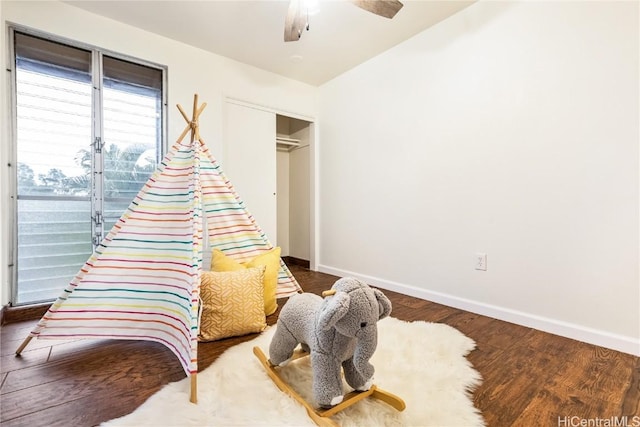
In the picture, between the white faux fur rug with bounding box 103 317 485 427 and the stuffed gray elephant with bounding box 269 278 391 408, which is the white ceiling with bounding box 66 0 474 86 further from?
the white faux fur rug with bounding box 103 317 485 427

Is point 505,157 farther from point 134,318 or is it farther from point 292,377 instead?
point 134,318

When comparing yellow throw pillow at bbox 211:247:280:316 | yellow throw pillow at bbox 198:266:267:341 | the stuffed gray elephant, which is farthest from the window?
the stuffed gray elephant

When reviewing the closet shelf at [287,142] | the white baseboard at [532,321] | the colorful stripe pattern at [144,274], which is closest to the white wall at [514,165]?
the white baseboard at [532,321]

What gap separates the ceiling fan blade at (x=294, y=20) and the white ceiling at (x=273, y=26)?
0.32 metres

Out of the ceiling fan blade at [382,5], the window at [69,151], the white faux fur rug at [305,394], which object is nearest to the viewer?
the white faux fur rug at [305,394]

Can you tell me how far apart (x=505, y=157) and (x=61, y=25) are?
336cm

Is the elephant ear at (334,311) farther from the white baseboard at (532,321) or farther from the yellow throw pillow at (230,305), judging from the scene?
the white baseboard at (532,321)

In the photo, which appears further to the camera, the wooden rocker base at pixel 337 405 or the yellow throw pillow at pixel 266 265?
the yellow throw pillow at pixel 266 265

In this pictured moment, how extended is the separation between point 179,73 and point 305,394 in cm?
278

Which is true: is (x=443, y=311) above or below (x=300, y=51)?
below

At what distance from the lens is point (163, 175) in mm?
1708

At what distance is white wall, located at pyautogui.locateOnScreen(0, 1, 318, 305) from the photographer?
2016mm

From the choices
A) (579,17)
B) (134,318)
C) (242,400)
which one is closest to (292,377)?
(242,400)

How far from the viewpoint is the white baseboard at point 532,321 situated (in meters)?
1.58
